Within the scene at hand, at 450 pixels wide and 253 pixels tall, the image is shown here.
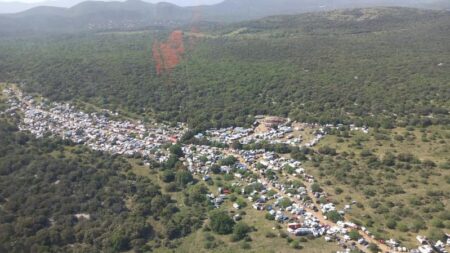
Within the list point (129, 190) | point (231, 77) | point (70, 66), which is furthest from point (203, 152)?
point (70, 66)

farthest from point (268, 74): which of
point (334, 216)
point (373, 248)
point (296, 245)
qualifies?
point (373, 248)

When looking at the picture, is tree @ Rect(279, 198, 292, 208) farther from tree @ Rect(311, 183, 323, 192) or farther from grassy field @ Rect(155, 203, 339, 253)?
tree @ Rect(311, 183, 323, 192)

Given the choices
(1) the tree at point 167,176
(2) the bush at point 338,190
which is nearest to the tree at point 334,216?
(2) the bush at point 338,190

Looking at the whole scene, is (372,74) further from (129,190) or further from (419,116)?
(129,190)

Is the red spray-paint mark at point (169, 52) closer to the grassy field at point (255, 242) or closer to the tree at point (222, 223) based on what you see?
the tree at point (222, 223)

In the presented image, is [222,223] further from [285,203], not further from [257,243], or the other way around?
[285,203]

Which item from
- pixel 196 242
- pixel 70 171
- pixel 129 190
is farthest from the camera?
pixel 70 171

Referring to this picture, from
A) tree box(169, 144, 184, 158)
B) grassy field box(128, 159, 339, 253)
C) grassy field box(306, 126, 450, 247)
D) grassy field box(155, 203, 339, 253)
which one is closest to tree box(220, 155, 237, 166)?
tree box(169, 144, 184, 158)
